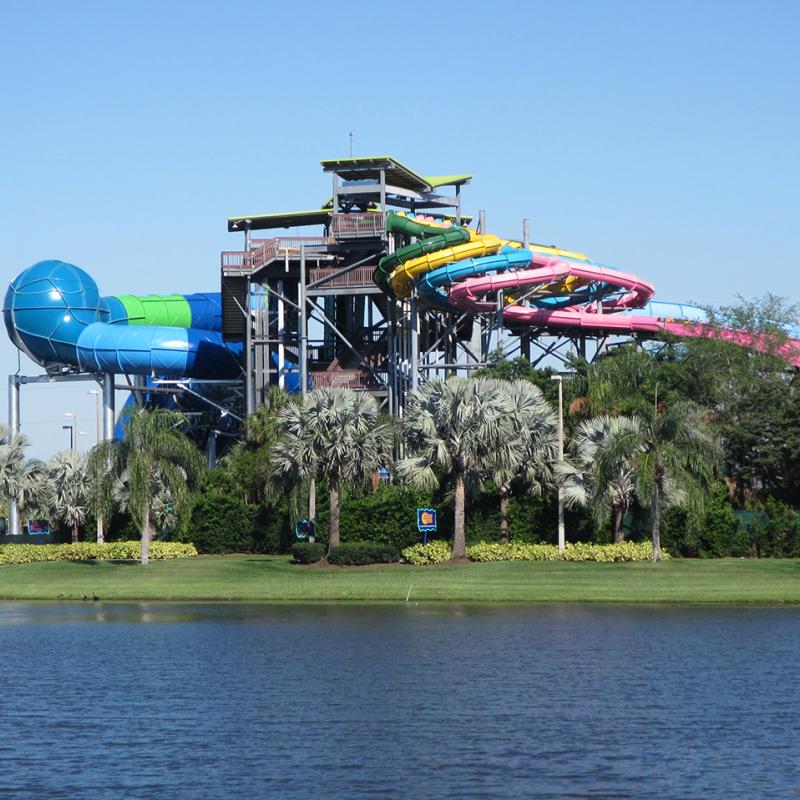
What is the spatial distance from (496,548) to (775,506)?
11.8 meters

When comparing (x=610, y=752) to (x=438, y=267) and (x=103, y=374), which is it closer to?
(x=438, y=267)

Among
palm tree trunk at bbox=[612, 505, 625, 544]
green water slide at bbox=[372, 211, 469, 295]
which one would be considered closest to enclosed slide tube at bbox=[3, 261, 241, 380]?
green water slide at bbox=[372, 211, 469, 295]

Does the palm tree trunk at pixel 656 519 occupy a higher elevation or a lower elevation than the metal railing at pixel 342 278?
lower

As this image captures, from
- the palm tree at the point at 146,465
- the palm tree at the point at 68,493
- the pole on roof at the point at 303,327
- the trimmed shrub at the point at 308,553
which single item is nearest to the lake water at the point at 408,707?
the trimmed shrub at the point at 308,553

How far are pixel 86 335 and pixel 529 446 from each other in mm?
36377

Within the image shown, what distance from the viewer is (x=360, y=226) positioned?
82250 millimetres

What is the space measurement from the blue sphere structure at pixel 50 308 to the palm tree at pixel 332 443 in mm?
30299

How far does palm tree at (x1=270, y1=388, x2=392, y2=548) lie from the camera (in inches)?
2542

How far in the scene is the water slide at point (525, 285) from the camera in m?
75.4

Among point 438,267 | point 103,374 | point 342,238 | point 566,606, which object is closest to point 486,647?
point 566,606

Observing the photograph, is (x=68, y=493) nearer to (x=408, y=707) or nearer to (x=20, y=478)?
(x=20, y=478)

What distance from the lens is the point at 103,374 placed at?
95.0m

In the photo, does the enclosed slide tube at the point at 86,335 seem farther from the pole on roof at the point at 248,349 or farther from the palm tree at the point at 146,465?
the palm tree at the point at 146,465

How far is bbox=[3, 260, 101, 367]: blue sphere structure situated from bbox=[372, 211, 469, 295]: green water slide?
808 inches
